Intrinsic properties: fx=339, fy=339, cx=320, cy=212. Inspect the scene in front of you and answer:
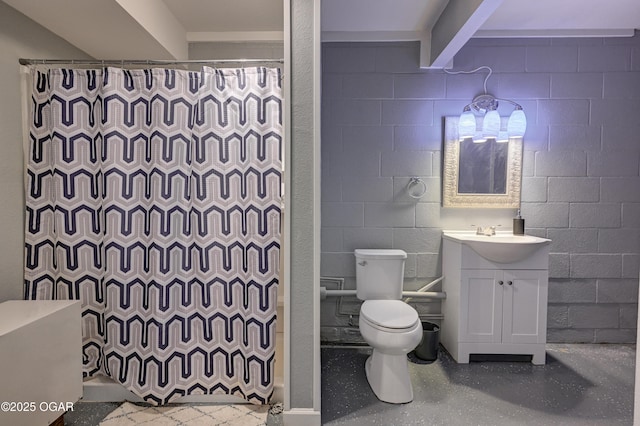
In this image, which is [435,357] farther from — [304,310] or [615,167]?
[615,167]

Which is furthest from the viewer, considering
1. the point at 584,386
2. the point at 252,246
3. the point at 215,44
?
the point at 215,44

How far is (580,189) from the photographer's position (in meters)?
2.73

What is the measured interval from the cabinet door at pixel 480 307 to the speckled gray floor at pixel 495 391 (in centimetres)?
22

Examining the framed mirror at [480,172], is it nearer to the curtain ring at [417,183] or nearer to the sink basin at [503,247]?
the curtain ring at [417,183]

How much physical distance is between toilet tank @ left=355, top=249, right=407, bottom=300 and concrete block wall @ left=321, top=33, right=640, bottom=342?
0.30 meters

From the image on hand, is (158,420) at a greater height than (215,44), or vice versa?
(215,44)

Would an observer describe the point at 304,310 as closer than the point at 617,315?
Yes

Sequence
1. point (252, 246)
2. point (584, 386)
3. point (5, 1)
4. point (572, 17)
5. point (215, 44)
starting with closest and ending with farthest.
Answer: point (5, 1) < point (252, 246) < point (584, 386) < point (572, 17) < point (215, 44)

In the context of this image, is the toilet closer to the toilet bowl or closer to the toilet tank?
the toilet bowl

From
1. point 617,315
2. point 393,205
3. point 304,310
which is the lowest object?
point 617,315

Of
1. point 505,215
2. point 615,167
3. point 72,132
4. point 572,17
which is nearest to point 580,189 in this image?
point 615,167

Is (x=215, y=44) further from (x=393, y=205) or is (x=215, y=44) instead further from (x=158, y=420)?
(x=158, y=420)

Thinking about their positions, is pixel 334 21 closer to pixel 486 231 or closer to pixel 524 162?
pixel 524 162

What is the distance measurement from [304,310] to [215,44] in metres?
2.15
